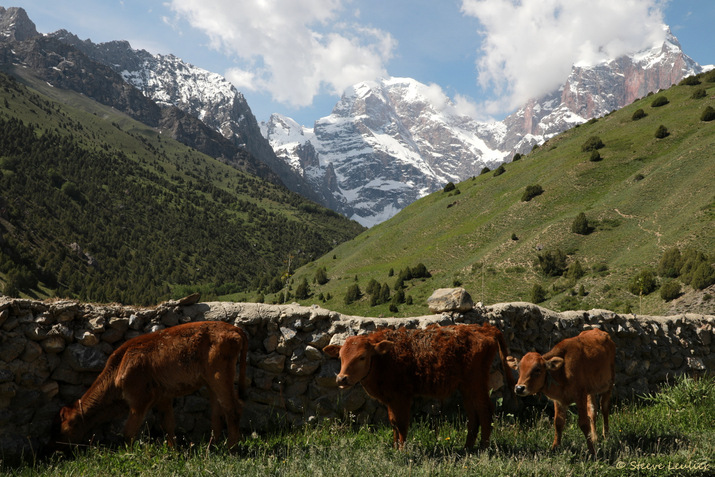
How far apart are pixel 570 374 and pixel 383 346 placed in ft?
8.89

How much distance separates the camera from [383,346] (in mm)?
6113

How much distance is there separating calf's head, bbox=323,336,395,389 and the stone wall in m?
1.89

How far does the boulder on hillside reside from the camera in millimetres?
8539

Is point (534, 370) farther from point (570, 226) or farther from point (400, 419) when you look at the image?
point (570, 226)

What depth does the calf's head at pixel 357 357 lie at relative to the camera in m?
5.65

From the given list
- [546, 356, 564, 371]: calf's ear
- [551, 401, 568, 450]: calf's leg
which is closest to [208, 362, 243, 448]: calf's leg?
[546, 356, 564, 371]: calf's ear

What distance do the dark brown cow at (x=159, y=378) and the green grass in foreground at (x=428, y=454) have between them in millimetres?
391

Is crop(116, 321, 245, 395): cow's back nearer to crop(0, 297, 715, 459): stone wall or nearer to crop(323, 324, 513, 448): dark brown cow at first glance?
crop(0, 297, 715, 459): stone wall

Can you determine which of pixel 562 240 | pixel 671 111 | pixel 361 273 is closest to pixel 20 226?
pixel 361 273

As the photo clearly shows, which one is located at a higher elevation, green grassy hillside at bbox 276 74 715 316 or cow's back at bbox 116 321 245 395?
green grassy hillside at bbox 276 74 715 316

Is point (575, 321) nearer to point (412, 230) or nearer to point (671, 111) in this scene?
point (412, 230)

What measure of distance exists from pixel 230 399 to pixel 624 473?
5.24 meters

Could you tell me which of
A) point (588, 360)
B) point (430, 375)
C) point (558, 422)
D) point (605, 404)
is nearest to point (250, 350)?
point (430, 375)

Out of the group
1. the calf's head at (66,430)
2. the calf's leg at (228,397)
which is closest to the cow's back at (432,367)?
the calf's leg at (228,397)
